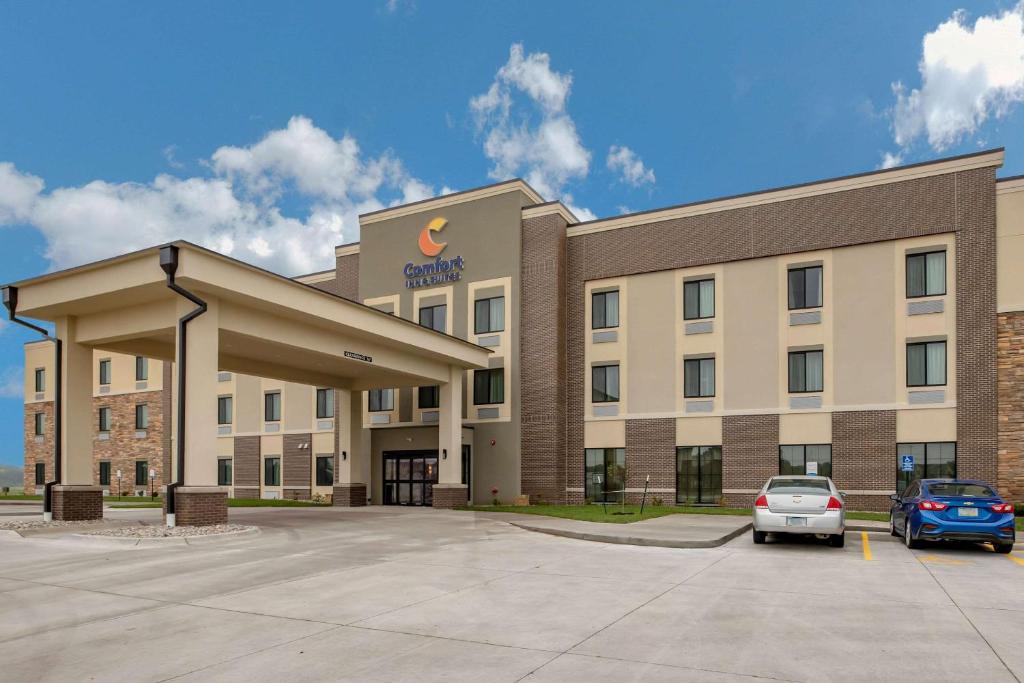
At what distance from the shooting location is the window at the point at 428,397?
34.1m

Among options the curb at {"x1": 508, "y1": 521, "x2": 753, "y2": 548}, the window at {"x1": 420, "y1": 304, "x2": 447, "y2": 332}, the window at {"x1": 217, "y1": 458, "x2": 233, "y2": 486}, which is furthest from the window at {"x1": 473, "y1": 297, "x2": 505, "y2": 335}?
the window at {"x1": 217, "y1": 458, "x2": 233, "y2": 486}

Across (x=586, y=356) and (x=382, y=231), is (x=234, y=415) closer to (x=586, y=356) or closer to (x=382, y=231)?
(x=382, y=231)

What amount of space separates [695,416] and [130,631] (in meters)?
25.0

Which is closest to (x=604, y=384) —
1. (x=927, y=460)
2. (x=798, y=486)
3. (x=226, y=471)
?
(x=927, y=460)

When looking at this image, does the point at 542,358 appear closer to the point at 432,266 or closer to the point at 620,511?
the point at 432,266

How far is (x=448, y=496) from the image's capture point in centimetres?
2897

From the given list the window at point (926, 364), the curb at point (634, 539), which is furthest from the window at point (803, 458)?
the curb at point (634, 539)

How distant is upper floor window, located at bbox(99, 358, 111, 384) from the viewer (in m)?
49.5

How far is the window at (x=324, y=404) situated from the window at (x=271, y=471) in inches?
155

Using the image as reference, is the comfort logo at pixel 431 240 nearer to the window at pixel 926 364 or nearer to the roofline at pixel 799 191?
the roofline at pixel 799 191

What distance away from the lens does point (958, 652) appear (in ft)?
25.1

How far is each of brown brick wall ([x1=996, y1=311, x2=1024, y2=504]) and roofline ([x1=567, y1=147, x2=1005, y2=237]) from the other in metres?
5.44

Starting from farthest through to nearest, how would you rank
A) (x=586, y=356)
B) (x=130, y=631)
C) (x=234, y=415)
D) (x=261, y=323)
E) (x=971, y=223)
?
(x=234, y=415)
(x=586, y=356)
(x=971, y=223)
(x=261, y=323)
(x=130, y=631)

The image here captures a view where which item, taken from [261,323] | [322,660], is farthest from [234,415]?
[322,660]
